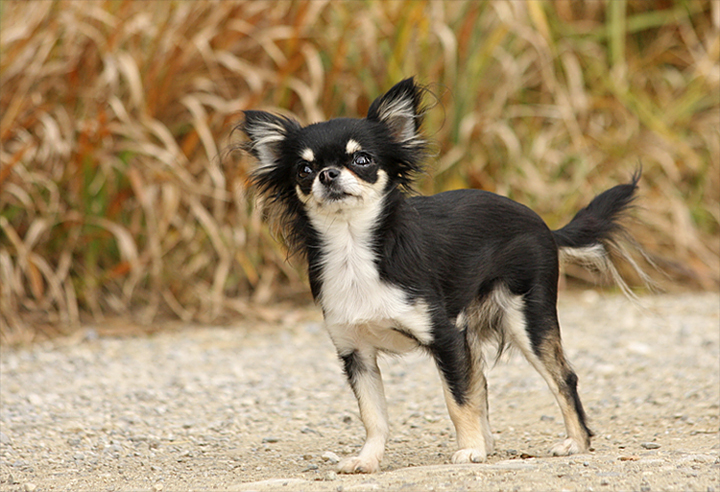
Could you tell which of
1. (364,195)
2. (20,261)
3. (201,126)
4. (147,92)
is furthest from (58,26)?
(364,195)

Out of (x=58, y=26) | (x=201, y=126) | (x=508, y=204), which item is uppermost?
(x=58, y=26)

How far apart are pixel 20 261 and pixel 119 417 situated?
196cm

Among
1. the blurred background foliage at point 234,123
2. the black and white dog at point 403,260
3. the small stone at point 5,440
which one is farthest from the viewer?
the blurred background foliage at point 234,123

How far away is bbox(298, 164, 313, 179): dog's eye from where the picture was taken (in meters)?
3.31

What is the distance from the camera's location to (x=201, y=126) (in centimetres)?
626

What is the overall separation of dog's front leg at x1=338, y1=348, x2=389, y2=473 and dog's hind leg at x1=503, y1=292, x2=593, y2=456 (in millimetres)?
622

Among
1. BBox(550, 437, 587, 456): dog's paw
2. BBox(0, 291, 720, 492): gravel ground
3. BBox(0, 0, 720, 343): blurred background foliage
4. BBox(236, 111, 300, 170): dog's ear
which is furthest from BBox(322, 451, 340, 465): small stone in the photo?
BBox(0, 0, 720, 343): blurred background foliage

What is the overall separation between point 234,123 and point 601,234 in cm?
315

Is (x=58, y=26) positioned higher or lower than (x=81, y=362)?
higher

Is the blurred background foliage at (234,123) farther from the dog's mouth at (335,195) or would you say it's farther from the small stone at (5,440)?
the dog's mouth at (335,195)

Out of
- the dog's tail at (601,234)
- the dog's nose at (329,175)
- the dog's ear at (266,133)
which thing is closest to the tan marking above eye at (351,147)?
the dog's nose at (329,175)

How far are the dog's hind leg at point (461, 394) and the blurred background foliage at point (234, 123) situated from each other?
269 cm

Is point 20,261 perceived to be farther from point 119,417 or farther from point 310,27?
point 310,27

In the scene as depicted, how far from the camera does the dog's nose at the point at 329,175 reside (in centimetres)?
319
